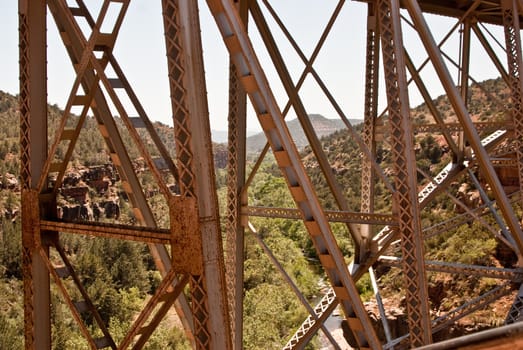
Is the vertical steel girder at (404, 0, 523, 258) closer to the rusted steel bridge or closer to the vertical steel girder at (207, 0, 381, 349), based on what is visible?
the rusted steel bridge

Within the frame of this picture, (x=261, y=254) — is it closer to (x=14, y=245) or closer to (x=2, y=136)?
(x=14, y=245)

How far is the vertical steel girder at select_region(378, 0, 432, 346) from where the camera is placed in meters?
4.46

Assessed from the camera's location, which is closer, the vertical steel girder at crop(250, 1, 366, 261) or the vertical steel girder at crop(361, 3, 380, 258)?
the vertical steel girder at crop(250, 1, 366, 261)

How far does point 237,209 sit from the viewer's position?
591 cm

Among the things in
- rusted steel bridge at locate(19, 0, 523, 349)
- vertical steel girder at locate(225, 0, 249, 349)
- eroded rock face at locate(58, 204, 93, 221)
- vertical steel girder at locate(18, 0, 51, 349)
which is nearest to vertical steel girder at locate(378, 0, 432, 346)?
rusted steel bridge at locate(19, 0, 523, 349)

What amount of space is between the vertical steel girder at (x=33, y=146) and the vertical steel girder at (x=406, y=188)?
2352 millimetres

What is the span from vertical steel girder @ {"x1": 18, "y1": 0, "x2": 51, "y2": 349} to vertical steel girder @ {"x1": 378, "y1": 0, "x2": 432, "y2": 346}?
2.35 meters

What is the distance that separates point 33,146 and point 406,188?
2.47 m

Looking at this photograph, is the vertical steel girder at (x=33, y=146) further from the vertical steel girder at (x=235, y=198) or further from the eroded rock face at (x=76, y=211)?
the eroded rock face at (x=76, y=211)

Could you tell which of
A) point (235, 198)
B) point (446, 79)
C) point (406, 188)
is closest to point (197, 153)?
point (406, 188)

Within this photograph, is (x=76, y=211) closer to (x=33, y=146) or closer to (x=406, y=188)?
(x=406, y=188)

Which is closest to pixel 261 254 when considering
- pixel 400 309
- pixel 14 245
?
pixel 14 245

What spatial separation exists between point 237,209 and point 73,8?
261cm

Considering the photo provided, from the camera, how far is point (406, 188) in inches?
176
